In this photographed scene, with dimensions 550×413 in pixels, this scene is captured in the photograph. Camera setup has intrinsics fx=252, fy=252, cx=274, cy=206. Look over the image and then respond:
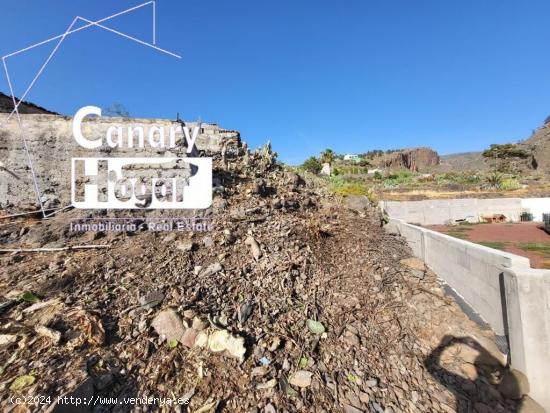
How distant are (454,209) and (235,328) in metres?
17.5

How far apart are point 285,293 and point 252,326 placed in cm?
70

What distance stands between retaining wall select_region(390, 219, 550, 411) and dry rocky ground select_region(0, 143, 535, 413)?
19 cm

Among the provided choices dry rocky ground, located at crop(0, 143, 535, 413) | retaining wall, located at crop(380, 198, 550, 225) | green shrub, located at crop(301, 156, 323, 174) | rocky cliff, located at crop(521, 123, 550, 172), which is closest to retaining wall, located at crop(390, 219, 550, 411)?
dry rocky ground, located at crop(0, 143, 535, 413)

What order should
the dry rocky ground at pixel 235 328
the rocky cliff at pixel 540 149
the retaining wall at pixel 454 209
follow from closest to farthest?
1. the dry rocky ground at pixel 235 328
2. the retaining wall at pixel 454 209
3. the rocky cliff at pixel 540 149

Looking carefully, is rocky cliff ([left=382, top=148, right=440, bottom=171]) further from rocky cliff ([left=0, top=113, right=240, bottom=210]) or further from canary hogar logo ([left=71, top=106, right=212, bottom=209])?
rocky cliff ([left=0, top=113, right=240, bottom=210])

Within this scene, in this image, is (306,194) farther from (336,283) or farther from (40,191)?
(40,191)

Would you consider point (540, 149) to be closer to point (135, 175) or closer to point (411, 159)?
point (411, 159)

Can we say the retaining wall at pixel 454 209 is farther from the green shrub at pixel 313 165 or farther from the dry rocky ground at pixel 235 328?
the green shrub at pixel 313 165

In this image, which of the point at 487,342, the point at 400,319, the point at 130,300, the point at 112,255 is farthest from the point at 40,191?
the point at 487,342

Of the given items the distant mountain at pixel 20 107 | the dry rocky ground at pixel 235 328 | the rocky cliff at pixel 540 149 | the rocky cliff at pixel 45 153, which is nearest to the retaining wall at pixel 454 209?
the dry rocky ground at pixel 235 328

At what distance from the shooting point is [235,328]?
2799mm

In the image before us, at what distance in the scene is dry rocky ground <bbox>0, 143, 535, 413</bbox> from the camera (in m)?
2.23

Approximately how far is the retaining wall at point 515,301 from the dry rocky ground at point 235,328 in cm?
19

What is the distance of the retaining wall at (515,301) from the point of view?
8.13ft
